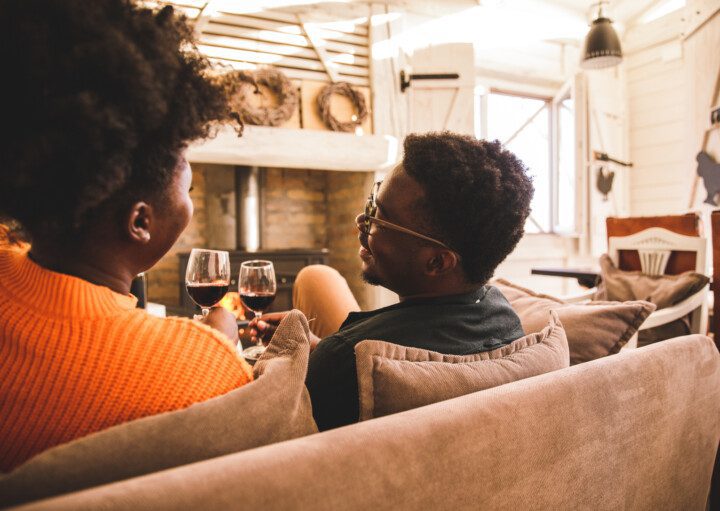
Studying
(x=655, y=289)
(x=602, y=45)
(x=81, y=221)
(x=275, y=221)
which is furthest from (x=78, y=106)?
(x=275, y=221)

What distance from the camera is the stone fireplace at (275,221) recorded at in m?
4.29

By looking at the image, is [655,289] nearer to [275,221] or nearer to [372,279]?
[372,279]

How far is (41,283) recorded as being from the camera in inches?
23.3

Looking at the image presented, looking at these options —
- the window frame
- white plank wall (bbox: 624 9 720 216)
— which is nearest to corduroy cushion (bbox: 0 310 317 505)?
the window frame

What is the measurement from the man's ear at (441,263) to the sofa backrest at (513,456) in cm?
36

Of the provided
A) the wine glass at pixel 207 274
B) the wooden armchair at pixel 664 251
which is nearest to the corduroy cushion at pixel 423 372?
the wine glass at pixel 207 274

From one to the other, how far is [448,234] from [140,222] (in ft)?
2.13

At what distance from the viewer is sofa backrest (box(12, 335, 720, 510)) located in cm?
47

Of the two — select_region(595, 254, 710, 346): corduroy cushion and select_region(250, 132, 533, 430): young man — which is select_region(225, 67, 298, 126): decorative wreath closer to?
select_region(595, 254, 710, 346): corduroy cushion

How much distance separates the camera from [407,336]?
858 millimetres

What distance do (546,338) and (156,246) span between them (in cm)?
74

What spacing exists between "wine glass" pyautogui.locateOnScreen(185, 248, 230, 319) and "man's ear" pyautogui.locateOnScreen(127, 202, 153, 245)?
0.53m

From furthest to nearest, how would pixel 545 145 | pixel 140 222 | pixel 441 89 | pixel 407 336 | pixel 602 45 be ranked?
pixel 545 145 < pixel 441 89 < pixel 602 45 < pixel 407 336 < pixel 140 222

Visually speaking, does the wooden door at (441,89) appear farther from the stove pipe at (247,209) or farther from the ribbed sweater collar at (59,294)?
the ribbed sweater collar at (59,294)
